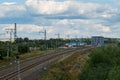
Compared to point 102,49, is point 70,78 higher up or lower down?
lower down

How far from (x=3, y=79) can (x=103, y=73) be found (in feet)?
54.8

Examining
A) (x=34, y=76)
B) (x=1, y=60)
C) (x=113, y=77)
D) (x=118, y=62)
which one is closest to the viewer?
(x=113, y=77)

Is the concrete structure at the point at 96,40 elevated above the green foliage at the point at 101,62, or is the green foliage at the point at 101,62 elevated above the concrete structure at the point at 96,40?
the concrete structure at the point at 96,40

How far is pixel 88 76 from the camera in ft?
146

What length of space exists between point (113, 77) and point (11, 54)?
71723 millimetres

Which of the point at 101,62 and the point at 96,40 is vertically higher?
the point at 96,40

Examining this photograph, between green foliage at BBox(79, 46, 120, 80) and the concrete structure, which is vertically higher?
the concrete structure

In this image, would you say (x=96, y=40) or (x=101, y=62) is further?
(x=101, y=62)

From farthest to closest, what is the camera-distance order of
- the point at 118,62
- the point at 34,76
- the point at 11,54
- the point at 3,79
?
the point at 11,54, the point at 34,76, the point at 3,79, the point at 118,62

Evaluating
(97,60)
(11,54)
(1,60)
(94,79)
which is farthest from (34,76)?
(11,54)

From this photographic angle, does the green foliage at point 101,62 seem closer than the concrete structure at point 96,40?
Yes

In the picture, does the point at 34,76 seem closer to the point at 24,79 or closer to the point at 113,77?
the point at 24,79

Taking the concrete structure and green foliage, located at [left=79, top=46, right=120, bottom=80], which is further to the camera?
the concrete structure

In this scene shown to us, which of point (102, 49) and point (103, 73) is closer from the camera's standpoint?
point (103, 73)
